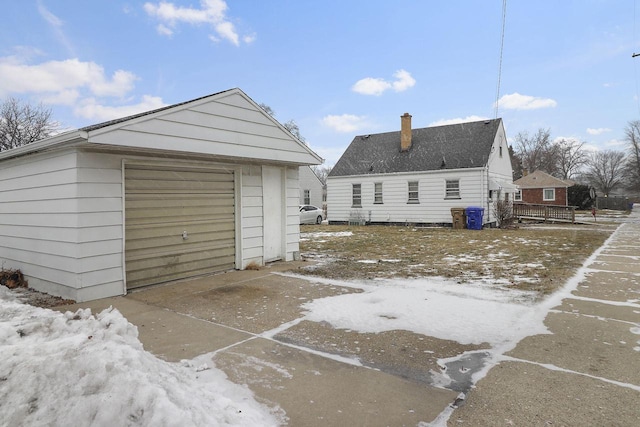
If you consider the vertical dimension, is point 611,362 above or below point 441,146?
below

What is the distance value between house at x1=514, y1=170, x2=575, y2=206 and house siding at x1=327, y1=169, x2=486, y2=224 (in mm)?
19442

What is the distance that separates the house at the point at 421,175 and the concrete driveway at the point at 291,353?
1501cm

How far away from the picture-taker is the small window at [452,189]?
750 inches

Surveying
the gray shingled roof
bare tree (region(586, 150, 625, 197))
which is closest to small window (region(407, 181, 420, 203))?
the gray shingled roof

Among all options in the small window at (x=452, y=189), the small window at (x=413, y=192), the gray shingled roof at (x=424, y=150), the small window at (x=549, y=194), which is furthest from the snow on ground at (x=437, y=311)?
the small window at (x=549, y=194)

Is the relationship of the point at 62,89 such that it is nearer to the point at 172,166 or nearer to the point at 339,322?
the point at 172,166

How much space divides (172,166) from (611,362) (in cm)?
663

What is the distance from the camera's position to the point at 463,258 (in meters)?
9.34

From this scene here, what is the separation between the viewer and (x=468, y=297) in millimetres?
5641

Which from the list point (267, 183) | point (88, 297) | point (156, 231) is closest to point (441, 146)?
point (267, 183)

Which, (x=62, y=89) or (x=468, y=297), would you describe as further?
(x=62, y=89)

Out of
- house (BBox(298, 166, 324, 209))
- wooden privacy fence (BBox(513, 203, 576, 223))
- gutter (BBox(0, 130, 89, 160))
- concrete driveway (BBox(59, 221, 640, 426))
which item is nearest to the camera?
concrete driveway (BBox(59, 221, 640, 426))

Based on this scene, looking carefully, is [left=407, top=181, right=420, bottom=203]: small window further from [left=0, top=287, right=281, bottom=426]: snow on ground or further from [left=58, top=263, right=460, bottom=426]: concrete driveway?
[left=0, top=287, right=281, bottom=426]: snow on ground

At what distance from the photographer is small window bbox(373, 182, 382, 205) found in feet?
70.9
